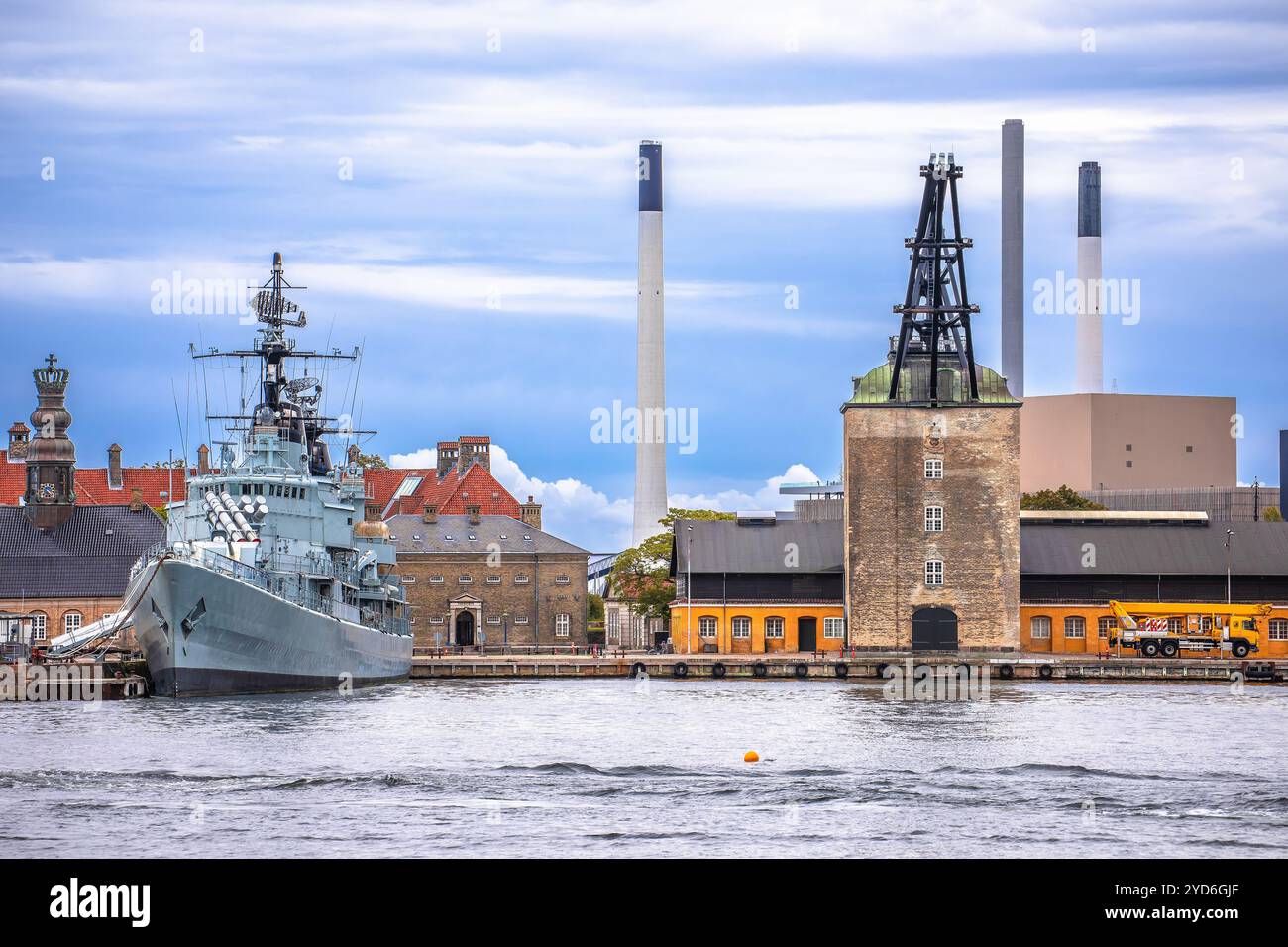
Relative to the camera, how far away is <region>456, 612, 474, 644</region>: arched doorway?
3765 inches

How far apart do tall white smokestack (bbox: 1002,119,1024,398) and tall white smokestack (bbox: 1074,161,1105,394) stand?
483 cm

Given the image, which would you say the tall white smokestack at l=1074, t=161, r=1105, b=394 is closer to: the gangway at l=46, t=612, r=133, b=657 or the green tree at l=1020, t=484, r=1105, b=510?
the green tree at l=1020, t=484, r=1105, b=510

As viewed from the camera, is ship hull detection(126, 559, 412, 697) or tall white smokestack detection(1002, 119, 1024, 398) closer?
ship hull detection(126, 559, 412, 697)

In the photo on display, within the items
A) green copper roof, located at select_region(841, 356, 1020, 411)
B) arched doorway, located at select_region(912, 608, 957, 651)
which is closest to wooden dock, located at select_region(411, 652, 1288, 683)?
arched doorway, located at select_region(912, 608, 957, 651)

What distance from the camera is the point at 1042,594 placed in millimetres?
82312

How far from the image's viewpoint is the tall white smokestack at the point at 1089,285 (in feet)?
446

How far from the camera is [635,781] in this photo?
32594 millimetres

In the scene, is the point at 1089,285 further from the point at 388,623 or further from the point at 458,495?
→ the point at 388,623

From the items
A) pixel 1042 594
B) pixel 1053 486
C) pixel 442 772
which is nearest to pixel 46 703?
pixel 442 772

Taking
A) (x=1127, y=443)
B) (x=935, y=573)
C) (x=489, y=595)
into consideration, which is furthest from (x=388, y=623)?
(x=1127, y=443)

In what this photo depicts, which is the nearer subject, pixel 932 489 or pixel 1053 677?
pixel 1053 677
